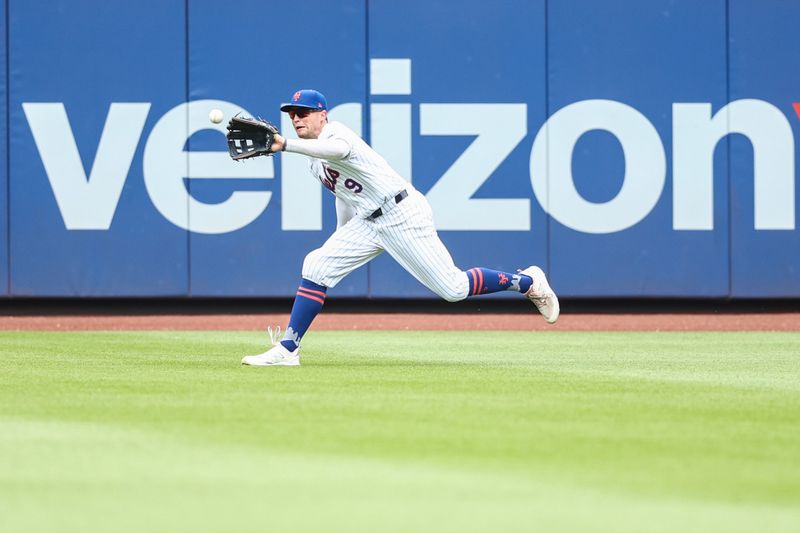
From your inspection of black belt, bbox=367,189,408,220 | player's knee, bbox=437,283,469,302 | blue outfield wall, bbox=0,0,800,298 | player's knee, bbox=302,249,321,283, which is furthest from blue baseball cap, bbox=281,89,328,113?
blue outfield wall, bbox=0,0,800,298

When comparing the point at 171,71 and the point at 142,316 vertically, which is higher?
the point at 171,71

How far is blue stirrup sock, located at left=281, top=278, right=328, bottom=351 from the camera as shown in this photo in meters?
8.39

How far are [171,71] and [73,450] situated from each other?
10.6 m

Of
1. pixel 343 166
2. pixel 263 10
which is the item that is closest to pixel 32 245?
pixel 263 10

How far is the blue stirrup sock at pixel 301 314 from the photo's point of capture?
839 cm

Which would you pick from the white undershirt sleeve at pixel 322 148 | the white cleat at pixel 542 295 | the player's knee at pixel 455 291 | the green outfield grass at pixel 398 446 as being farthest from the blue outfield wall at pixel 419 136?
the white undershirt sleeve at pixel 322 148

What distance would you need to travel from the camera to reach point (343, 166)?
835cm

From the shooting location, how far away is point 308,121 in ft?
27.8

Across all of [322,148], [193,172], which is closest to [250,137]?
[322,148]

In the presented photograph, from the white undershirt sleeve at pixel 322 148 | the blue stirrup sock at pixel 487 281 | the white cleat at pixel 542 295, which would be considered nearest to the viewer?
the white undershirt sleeve at pixel 322 148

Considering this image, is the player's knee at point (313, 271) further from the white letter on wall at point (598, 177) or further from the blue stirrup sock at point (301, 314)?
the white letter on wall at point (598, 177)

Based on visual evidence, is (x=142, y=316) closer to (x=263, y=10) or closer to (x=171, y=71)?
(x=171, y=71)

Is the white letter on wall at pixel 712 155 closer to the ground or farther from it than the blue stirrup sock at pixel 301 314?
farther from it

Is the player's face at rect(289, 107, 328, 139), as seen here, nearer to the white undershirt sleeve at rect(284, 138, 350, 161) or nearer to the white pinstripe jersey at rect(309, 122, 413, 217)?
the white pinstripe jersey at rect(309, 122, 413, 217)
